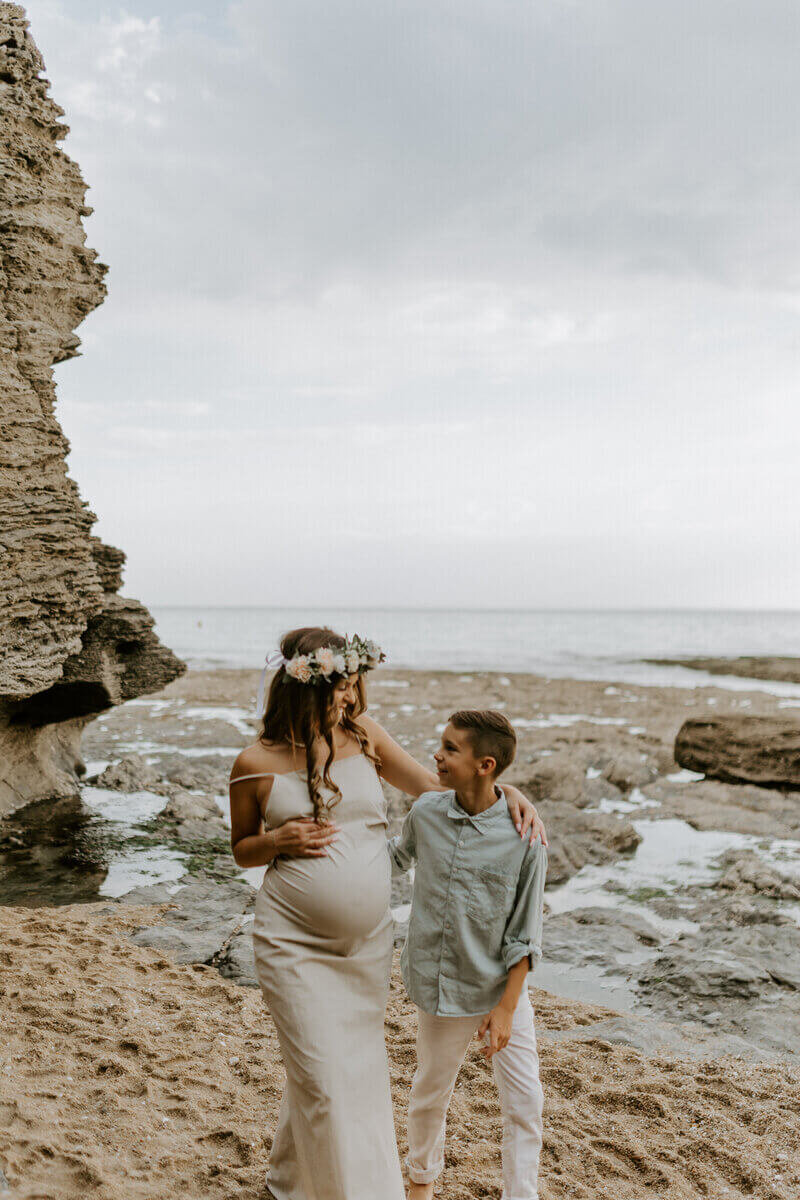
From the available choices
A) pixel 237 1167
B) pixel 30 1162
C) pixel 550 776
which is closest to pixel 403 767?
pixel 237 1167

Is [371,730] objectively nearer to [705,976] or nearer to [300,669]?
[300,669]

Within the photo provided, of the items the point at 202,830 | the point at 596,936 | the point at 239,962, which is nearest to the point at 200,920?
the point at 239,962

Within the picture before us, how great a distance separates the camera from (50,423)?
8430 millimetres

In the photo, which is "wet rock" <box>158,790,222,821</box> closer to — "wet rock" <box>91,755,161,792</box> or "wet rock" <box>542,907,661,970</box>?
"wet rock" <box>91,755,161,792</box>

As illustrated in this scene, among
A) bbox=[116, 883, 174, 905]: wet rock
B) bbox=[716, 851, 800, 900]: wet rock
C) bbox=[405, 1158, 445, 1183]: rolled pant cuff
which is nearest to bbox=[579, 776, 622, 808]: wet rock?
bbox=[716, 851, 800, 900]: wet rock

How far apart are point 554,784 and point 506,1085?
8671 mm

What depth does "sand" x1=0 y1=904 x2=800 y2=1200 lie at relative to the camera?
3.67 metres

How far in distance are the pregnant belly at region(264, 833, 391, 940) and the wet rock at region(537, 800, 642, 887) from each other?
5.80 metres

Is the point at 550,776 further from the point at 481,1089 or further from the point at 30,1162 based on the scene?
the point at 30,1162

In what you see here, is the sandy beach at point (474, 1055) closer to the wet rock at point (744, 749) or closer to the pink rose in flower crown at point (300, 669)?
the wet rock at point (744, 749)

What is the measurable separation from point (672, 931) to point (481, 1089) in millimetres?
3335

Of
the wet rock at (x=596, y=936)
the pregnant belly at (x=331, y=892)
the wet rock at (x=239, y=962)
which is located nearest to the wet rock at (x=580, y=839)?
the wet rock at (x=596, y=936)

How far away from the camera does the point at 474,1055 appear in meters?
5.04

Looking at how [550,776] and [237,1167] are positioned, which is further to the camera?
[550,776]
